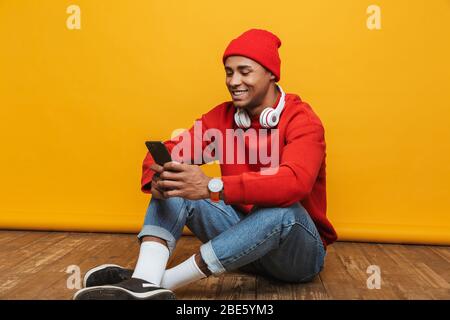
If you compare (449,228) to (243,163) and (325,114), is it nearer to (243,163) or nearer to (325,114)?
(325,114)

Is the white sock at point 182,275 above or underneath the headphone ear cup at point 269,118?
underneath

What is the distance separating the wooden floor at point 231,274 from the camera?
166 cm

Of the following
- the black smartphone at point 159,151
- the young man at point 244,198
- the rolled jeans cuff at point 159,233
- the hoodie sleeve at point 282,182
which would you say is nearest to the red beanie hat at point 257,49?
the young man at point 244,198

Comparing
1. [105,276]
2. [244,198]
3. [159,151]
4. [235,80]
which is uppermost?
[235,80]

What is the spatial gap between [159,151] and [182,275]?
0.34 m

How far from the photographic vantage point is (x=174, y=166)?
1.53 meters

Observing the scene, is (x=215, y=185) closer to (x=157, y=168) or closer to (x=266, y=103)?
(x=157, y=168)

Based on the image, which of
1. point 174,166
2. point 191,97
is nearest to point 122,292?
point 174,166

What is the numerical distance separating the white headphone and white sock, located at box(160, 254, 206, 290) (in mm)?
480

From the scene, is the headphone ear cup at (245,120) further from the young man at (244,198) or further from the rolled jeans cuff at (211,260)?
the rolled jeans cuff at (211,260)

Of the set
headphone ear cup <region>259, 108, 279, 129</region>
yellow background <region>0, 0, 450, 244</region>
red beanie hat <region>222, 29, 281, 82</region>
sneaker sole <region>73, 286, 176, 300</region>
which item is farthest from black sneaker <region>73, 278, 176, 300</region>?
yellow background <region>0, 0, 450, 244</region>

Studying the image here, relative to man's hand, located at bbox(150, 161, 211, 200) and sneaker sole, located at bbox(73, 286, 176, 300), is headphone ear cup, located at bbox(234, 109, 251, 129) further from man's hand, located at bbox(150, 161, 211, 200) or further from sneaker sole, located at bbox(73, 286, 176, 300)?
sneaker sole, located at bbox(73, 286, 176, 300)

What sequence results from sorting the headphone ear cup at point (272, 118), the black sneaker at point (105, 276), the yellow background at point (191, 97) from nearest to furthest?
the black sneaker at point (105, 276) < the headphone ear cup at point (272, 118) < the yellow background at point (191, 97)

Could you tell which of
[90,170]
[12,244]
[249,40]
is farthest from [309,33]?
[12,244]
